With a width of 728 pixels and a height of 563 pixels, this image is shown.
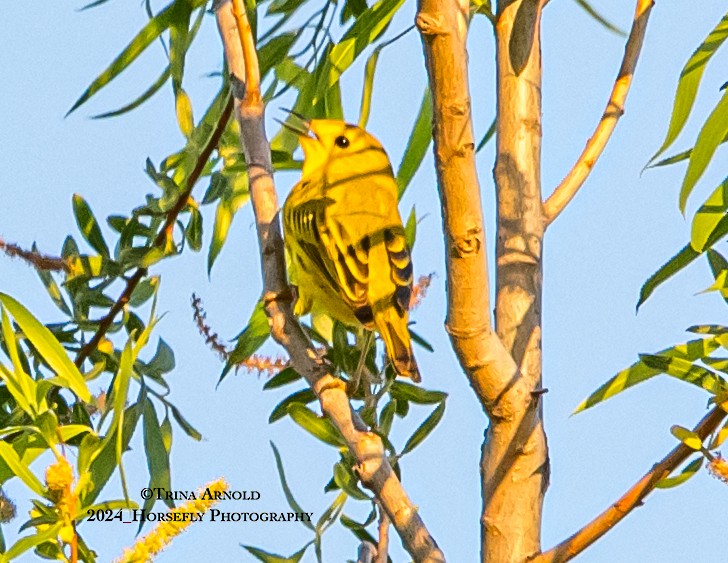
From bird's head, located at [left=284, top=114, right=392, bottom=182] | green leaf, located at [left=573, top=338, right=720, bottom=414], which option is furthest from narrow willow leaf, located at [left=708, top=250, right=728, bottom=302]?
bird's head, located at [left=284, top=114, right=392, bottom=182]

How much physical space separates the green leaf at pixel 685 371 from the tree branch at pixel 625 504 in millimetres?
94

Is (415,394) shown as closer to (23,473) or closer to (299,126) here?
(23,473)

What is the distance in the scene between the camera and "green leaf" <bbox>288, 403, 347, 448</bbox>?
165cm

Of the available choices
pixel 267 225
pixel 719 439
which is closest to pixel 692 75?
pixel 719 439

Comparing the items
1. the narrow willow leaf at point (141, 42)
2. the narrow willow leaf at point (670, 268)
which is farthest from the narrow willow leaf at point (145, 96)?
the narrow willow leaf at point (670, 268)

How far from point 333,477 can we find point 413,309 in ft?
1.19

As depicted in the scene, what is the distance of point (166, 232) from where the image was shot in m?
1.93

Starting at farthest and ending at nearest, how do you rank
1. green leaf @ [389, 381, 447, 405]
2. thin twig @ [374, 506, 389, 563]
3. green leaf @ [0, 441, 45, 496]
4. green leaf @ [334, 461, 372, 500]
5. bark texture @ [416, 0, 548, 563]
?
green leaf @ [389, 381, 447, 405] → green leaf @ [334, 461, 372, 500] → thin twig @ [374, 506, 389, 563] → green leaf @ [0, 441, 45, 496] → bark texture @ [416, 0, 548, 563]

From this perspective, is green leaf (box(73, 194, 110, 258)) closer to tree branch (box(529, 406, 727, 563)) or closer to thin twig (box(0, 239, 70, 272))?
thin twig (box(0, 239, 70, 272))

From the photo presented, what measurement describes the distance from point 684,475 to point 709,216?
30 centimetres

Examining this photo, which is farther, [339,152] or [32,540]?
[339,152]

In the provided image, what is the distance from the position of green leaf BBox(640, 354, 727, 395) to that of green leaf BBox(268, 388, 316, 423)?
0.65 m

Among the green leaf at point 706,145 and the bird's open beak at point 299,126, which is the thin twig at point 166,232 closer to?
the bird's open beak at point 299,126

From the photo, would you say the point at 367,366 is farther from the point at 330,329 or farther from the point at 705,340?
the point at 705,340
